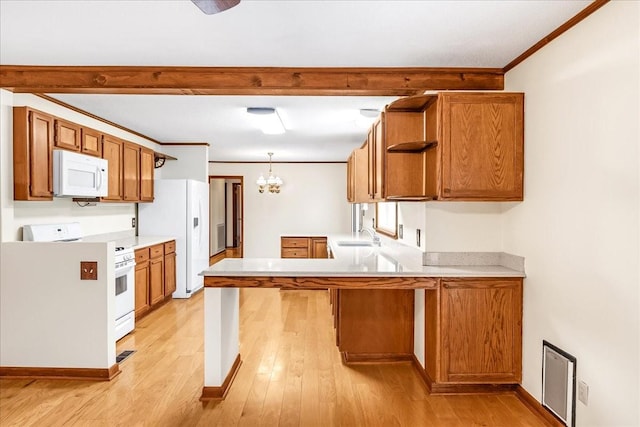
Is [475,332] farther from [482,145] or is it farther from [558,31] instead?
[558,31]

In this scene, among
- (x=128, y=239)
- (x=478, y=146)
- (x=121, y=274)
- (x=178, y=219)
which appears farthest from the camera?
(x=178, y=219)

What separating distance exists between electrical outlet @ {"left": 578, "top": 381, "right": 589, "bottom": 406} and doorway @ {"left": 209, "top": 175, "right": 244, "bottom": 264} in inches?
357

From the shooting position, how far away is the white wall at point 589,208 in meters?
1.88

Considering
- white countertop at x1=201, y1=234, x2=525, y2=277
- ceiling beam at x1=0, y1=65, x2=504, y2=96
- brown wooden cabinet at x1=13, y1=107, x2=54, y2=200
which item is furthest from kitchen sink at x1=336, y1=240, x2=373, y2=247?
brown wooden cabinet at x1=13, y1=107, x2=54, y2=200

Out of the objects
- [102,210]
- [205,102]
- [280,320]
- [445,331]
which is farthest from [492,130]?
[102,210]

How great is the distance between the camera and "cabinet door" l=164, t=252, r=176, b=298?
538 centimetres

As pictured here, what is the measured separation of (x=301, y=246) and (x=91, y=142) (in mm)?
3590

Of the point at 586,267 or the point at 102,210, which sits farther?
the point at 102,210

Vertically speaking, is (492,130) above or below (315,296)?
above

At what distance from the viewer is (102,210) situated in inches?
192

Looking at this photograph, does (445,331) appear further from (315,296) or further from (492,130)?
(315,296)

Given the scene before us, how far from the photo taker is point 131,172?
5012mm

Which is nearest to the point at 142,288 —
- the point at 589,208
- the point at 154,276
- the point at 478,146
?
the point at 154,276

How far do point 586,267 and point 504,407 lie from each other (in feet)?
3.81
